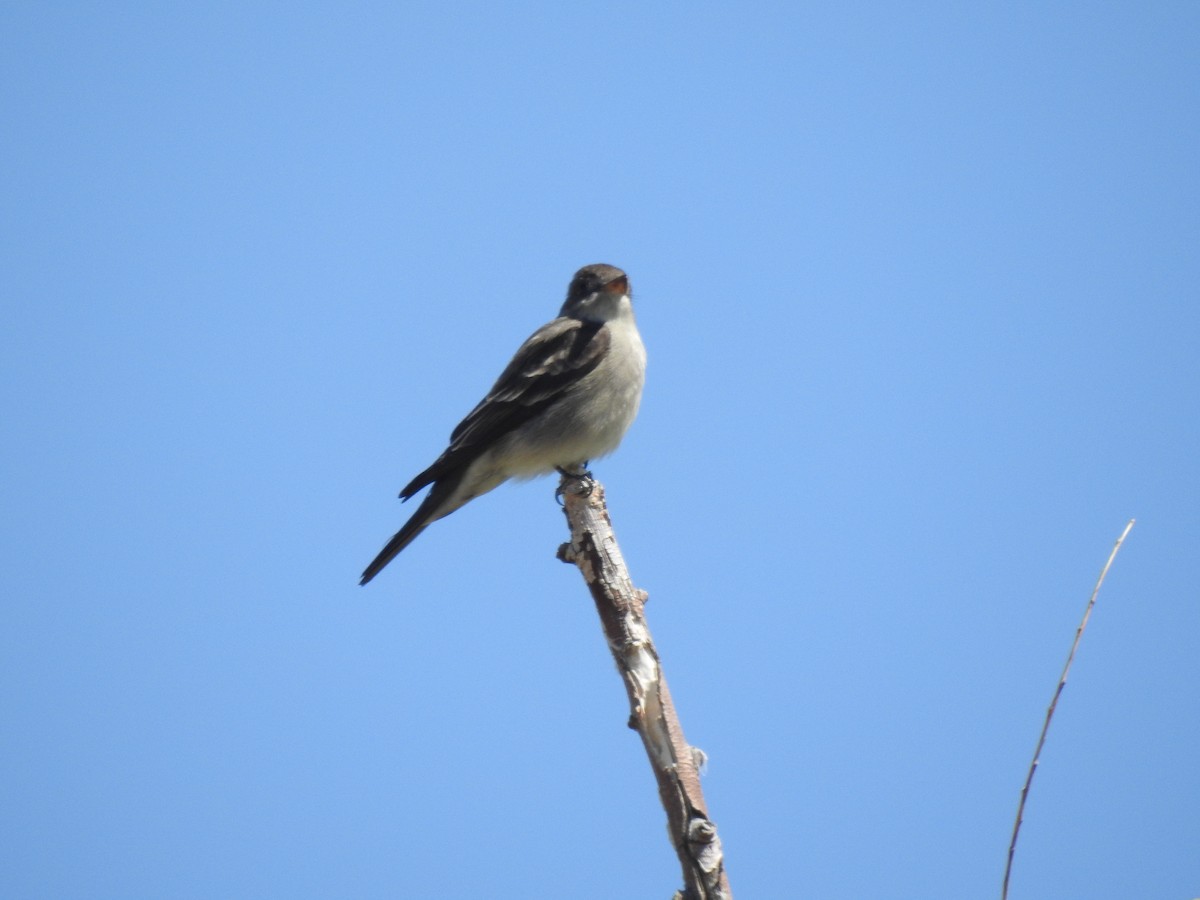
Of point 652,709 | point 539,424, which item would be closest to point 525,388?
point 539,424

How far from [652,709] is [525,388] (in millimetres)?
3846

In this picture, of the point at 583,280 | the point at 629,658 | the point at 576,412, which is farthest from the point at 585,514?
the point at 583,280

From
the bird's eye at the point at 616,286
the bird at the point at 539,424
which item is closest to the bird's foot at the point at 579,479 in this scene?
the bird at the point at 539,424

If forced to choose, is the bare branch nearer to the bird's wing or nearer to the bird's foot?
the bird's foot

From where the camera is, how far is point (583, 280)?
924 cm

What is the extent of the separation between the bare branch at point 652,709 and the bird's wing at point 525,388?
245 centimetres

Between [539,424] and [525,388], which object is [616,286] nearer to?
[525,388]

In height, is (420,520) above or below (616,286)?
below

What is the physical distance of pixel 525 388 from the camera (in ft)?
27.2

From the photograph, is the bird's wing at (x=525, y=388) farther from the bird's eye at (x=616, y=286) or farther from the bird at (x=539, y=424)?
the bird's eye at (x=616, y=286)

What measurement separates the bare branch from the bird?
232cm

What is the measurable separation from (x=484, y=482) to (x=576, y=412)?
82cm

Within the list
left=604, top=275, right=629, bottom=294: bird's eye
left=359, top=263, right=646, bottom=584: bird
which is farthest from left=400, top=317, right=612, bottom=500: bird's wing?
left=604, top=275, right=629, bottom=294: bird's eye

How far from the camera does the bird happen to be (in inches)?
319
